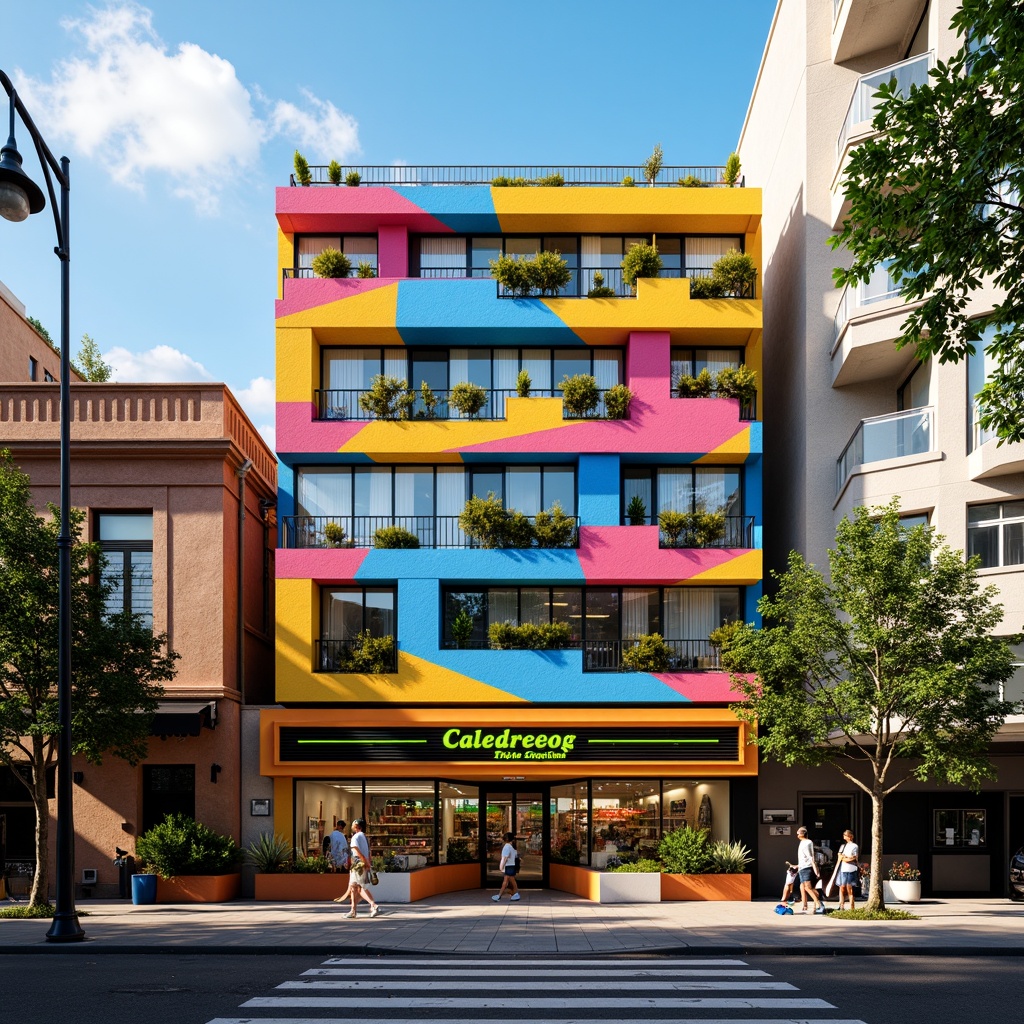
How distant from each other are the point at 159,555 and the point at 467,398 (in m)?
8.78

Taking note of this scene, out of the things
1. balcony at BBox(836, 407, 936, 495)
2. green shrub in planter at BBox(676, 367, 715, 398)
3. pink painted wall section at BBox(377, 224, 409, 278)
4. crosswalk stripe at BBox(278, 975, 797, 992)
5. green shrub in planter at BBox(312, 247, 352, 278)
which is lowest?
crosswalk stripe at BBox(278, 975, 797, 992)

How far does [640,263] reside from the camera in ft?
91.6

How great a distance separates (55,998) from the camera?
11727mm

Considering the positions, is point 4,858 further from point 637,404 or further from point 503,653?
point 637,404

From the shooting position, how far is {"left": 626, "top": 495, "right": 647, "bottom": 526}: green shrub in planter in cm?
2778

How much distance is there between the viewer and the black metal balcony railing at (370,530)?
27547 millimetres

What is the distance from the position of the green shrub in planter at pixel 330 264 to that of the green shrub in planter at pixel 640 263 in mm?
7594

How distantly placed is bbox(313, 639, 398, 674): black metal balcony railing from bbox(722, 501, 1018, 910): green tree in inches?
377

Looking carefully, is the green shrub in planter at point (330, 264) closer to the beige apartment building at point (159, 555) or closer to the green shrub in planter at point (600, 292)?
the beige apartment building at point (159, 555)

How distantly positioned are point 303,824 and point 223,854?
2872 mm

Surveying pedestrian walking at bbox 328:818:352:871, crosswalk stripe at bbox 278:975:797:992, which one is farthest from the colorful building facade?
crosswalk stripe at bbox 278:975:797:992

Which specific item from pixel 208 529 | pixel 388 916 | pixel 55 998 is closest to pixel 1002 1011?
pixel 55 998

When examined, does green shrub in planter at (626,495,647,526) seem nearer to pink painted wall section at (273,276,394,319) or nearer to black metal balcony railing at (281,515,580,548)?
black metal balcony railing at (281,515,580,548)

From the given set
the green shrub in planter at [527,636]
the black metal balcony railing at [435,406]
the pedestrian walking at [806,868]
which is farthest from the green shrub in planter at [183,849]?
the pedestrian walking at [806,868]
